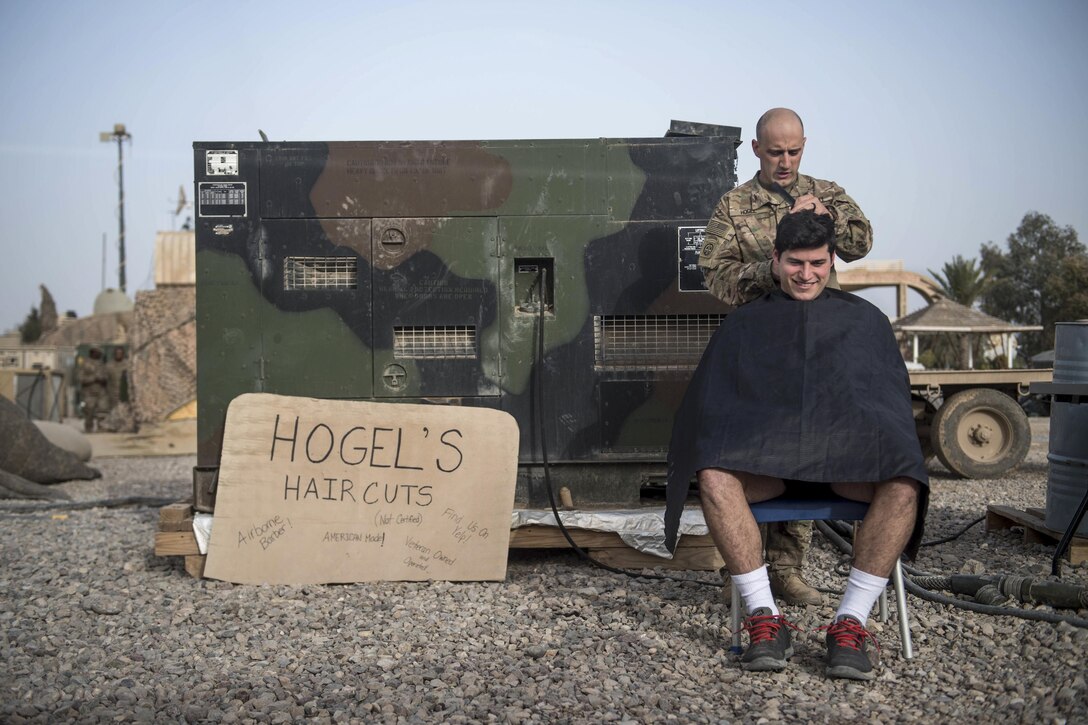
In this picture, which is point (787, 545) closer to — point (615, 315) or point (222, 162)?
point (615, 315)

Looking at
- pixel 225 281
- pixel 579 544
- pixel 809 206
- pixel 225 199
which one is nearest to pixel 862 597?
pixel 809 206

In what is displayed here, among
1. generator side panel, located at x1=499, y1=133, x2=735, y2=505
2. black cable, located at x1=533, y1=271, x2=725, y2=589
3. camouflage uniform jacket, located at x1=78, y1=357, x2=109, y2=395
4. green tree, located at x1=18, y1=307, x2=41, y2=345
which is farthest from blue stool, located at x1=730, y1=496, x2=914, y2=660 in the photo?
green tree, located at x1=18, y1=307, x2=41, y2=345

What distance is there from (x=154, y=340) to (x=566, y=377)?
66.0ft

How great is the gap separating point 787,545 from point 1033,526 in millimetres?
1840

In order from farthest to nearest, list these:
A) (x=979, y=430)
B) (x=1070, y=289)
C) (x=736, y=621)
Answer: (x=1070, y=289), (x=979, y=430), (x=736, y=621)

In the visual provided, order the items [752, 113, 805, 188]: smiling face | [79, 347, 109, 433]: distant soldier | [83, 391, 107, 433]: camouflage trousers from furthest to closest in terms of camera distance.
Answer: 1. [79, 347, 109, 433]: distant soldier
2. [83, 391, 107, 433]: camouflage trousers
3. [752, 113, 805, 188]: smiling face

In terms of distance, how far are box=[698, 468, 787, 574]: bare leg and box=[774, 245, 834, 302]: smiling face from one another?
0.73 m

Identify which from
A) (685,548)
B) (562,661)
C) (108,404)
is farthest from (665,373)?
(108,404)

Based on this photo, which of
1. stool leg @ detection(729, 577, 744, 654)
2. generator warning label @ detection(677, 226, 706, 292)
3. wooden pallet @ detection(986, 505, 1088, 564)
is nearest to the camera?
stool leg @ detection(729, 577, 744, 654)

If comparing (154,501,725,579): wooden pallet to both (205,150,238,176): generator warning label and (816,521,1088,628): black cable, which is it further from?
(205,150,238,176): generator warning label

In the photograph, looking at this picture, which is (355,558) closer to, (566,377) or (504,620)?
(504,620)

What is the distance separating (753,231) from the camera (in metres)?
4.09

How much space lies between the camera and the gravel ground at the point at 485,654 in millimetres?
2854

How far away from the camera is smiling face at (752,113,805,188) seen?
4051 mm
